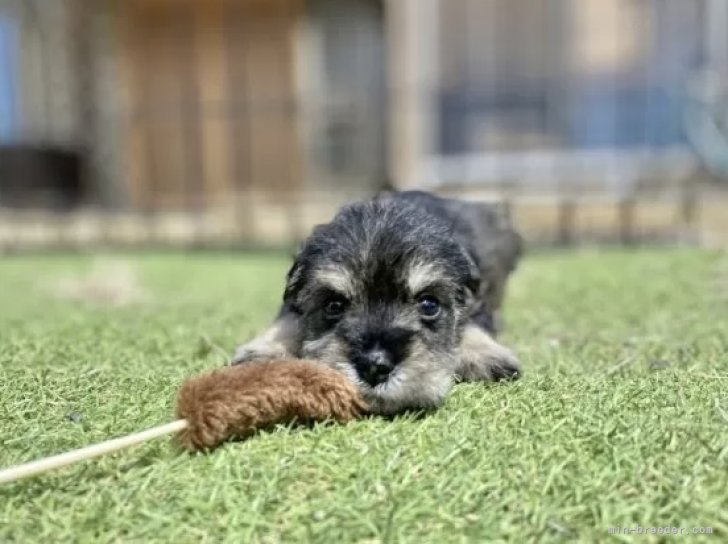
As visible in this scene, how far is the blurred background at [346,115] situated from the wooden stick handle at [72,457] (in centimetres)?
670

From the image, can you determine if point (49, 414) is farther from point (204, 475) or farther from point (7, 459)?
point (204, 475)

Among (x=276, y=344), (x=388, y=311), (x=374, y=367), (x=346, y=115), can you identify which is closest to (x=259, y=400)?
(x=374, y=367)

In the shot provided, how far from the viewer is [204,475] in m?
1.87

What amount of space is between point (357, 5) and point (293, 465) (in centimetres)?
1011

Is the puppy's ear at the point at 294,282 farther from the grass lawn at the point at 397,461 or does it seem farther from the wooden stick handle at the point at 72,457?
the wooden stick handle at the point at 72,457

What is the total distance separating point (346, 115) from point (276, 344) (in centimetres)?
886

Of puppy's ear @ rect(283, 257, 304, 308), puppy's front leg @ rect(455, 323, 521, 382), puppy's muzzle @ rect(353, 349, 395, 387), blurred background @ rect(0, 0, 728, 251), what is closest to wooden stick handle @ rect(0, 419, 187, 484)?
puppy's muzzle @ rect(353, 349, 395, 387)

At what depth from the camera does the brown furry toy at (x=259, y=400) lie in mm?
1983

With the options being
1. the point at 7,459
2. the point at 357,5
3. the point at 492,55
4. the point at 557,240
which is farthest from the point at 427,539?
the point at 357,5

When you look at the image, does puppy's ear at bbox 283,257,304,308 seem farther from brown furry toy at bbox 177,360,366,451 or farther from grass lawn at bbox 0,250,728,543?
brown furry toy at bbox 177,360,366,451

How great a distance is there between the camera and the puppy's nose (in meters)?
2.25

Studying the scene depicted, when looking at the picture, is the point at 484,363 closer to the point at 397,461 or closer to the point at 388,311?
the point at 388,311

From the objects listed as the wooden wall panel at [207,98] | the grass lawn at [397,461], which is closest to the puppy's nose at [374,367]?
the grass lawn at [397,461]

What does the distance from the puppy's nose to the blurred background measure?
6.18 meters
